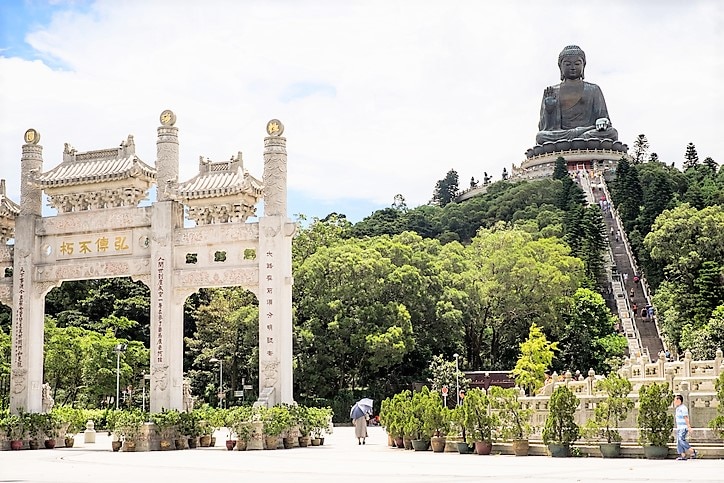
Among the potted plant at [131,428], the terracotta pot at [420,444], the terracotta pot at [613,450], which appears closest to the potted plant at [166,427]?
the potted plant at [131,428]

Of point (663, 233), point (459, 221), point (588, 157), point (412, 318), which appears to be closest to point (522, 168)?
point (588, 157)

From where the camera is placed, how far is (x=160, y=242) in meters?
22.7

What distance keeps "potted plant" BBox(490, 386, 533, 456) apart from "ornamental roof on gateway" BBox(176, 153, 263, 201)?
781 centimetres

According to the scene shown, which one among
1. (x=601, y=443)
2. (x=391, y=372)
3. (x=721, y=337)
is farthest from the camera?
(x=391, y=372)

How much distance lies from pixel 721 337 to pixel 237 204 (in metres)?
24.0

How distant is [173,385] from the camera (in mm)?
22266

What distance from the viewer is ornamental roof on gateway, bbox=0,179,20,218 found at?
24922 millimetres

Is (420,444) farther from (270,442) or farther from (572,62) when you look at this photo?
(572,62)

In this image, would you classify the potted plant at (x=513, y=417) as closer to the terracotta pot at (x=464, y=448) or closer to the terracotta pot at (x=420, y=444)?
the terracotta pot at (x=464, y=448)

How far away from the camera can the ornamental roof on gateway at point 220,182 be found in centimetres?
2217

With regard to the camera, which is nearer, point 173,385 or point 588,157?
point 173,385

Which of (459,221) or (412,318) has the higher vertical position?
(459,221)

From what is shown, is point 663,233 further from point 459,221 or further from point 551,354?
point 459,221

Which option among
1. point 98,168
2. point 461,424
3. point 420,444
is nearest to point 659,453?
point 461,424
